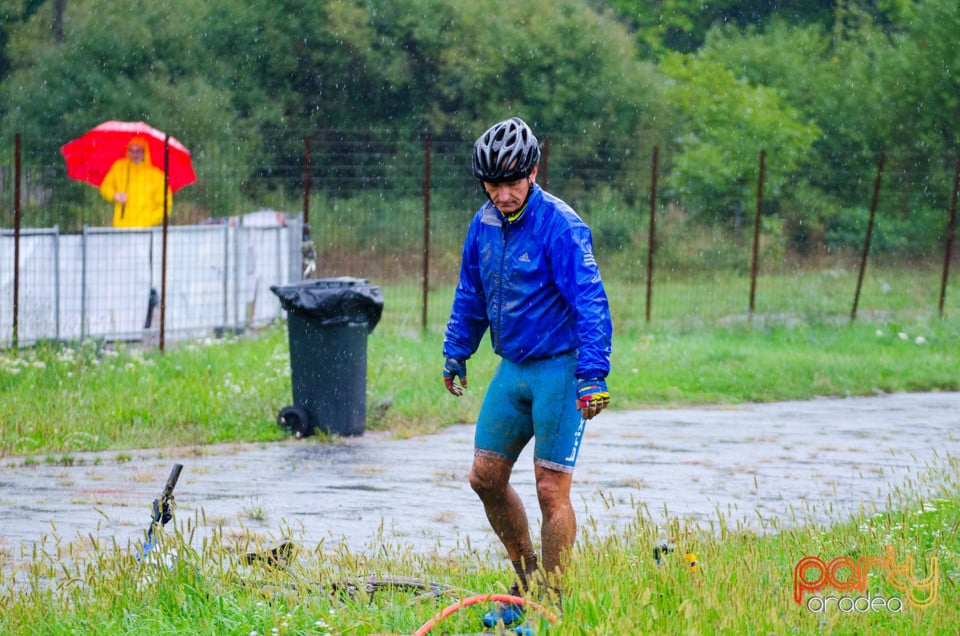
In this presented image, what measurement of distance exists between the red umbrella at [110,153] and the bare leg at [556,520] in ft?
37.8

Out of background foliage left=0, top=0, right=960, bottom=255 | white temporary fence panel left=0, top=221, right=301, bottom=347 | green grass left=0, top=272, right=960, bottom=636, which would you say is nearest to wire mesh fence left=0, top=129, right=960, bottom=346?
white temporary fence panel left=0, top=221, right=301, bottom=347

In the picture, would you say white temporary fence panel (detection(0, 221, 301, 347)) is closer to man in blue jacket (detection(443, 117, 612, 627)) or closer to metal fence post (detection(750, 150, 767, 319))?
metal fence post (detection(750, 150, 767, 319))

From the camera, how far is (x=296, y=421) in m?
10.2

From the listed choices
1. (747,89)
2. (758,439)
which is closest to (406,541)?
(758,439)

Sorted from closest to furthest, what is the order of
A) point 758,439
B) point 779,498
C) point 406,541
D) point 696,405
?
point 406,541 < point 779,498 < point 758,439 < point 696,405

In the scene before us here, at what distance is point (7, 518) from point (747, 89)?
2690cm

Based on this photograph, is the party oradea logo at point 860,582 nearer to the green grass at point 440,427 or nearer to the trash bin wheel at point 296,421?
the green grass at point 440,427

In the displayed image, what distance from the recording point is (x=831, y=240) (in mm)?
25438

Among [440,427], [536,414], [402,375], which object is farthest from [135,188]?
[536,414]

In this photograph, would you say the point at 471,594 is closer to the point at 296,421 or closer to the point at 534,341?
the point at 534,341

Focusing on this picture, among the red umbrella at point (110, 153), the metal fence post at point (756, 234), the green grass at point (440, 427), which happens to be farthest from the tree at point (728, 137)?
the red umbrella at point (110, 153)

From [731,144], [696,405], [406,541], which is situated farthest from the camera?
[731,144]

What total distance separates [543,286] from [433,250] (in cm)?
1575

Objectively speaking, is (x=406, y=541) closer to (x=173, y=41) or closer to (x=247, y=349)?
(x=247, y=349)
